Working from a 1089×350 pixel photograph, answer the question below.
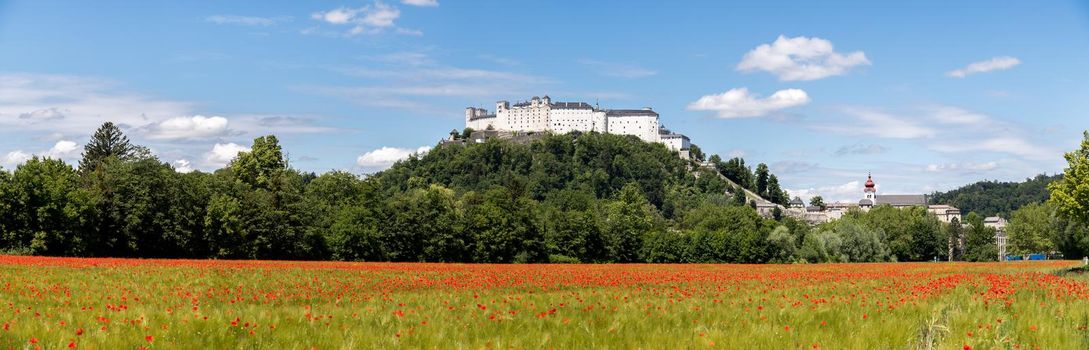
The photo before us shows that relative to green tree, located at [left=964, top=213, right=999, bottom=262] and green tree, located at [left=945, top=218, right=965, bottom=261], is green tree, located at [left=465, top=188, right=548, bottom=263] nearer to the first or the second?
green tree, located at [left=964, top=213, right=999, bottom=262]

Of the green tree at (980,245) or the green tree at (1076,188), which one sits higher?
the green tree at (1076,188)

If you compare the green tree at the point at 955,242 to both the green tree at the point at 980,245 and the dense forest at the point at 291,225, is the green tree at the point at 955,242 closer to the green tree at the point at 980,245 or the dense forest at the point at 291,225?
the green tree at the point at 980,245

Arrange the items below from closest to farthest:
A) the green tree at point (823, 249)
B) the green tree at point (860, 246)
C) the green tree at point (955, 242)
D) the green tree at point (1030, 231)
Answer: the green tree at point (823, 249) < the green tree at point (860, 246) < the green tree at point (1030, 231) < the green tree at point (955, 242)

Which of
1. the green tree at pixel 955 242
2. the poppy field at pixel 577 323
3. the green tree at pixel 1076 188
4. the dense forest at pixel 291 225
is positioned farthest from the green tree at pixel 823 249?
the poppy field at pixel 577 323

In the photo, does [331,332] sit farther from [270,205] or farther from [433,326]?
[270,205]

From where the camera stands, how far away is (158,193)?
6212 centimetres

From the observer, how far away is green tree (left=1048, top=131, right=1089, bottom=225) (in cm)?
4766

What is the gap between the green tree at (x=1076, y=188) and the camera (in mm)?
47656

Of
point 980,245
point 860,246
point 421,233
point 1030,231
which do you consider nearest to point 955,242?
point 980,245

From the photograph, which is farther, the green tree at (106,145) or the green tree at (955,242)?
the green tree at (955,242)

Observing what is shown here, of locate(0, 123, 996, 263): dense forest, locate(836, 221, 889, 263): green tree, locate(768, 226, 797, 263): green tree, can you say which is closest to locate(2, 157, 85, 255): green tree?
locate(0, 123, 996, 263): dense forest

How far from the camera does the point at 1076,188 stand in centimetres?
4834

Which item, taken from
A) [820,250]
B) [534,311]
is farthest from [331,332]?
[820,250]

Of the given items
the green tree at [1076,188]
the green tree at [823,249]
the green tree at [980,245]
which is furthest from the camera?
the green tree at [980,245]
